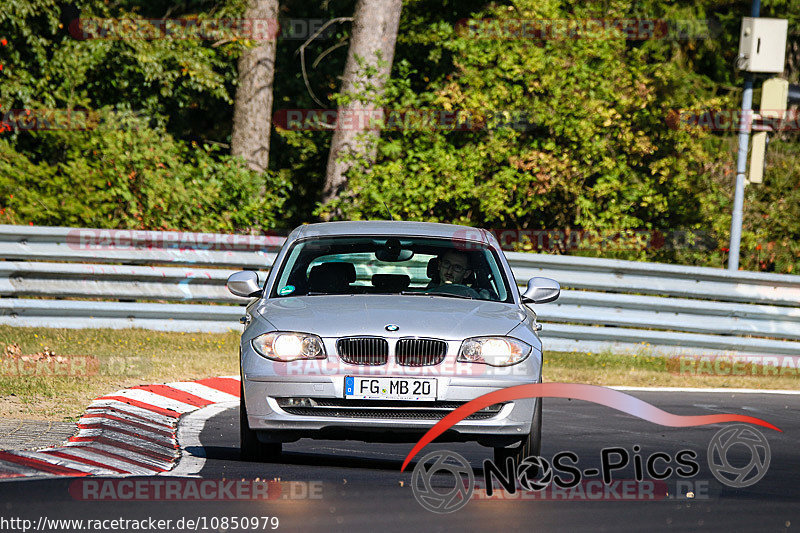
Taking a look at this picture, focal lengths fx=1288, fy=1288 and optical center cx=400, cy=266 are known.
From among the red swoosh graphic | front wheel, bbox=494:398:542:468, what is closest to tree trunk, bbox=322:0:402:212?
the red swoosh graphic

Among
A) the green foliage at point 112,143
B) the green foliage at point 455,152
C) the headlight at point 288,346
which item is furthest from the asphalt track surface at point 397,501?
the green foliage at point 455,152

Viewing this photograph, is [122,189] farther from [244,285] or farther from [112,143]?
[244,285]

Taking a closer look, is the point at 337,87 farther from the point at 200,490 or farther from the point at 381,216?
the point at 200,490

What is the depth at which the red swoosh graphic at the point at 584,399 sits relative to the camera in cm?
717

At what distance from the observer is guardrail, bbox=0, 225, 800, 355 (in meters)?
14.1

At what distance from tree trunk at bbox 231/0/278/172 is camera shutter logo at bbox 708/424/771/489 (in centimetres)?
1302

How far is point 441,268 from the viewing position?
8602 millimetres

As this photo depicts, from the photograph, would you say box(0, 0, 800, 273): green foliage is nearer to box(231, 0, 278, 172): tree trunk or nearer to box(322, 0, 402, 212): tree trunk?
box(322, 0, 402, 212): tree trunk

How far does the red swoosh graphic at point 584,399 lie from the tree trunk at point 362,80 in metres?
7.69

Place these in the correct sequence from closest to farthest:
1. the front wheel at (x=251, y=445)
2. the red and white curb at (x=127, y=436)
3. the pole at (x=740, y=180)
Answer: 1. the red and white curb at (x=127, y=436)
2. the front wheel at (x=251, y=445)
3. the pole at (x=740, y=180)

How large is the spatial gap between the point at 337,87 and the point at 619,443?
18040mm

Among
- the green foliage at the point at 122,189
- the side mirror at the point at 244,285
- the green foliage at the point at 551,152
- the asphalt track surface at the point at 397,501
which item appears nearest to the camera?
the asphalt track surface at the point at 397,501

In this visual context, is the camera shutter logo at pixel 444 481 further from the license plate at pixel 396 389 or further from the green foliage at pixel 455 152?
the green foliage at pixel 455 152

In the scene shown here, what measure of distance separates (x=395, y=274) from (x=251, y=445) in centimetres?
151
